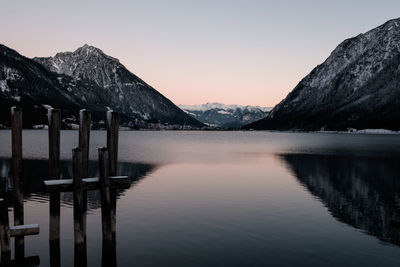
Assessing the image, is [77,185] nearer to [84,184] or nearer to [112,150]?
[84,184]

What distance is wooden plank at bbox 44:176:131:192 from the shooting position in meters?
17.1

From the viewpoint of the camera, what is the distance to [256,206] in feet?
115

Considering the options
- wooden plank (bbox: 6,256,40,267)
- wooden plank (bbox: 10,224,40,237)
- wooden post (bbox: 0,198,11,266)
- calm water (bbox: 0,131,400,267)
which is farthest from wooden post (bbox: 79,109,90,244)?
calm water (bbox: 0,131,400,267)

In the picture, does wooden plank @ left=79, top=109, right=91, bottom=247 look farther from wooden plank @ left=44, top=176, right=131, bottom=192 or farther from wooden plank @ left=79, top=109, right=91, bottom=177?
wooden plank @ left=44, top=176, right=131, bottom=192

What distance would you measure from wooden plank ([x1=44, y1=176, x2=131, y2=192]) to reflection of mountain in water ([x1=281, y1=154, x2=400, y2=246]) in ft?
55.7

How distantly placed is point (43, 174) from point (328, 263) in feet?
136

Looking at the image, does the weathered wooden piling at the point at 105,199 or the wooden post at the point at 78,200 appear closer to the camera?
the wooden post at the point at 78,200

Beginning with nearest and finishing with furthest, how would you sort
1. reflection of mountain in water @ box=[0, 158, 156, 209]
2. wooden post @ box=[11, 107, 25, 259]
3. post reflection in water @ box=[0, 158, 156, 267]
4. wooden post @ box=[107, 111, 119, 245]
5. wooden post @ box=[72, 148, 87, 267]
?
wooden post @ box=[72, 148, 87, 267] < wooden post @ box=[11, 107, 25, 259] < wooden post @ box=[107, 111, 119, 245] < post reflection in water @ box=[0, 158, 156, 267] < reflection of mountain in water @ box=[0, 158, 156, 209]

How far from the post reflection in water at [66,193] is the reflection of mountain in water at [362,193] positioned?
17.0m

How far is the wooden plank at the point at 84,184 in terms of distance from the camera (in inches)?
672

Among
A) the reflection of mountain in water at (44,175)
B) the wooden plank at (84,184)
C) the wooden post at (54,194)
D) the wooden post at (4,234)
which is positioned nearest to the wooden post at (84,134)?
the wooden plank at (84,184)

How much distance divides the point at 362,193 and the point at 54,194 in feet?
115

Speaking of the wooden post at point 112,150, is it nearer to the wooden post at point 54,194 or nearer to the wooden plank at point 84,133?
the wooden plank at point 84,133

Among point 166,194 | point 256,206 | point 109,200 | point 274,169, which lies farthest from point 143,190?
point 274,169
